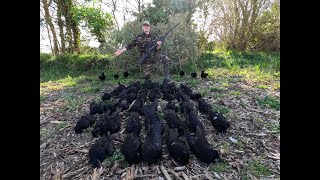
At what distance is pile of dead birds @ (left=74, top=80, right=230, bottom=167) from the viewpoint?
3242 mm

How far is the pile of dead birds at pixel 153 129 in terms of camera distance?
3.24 m

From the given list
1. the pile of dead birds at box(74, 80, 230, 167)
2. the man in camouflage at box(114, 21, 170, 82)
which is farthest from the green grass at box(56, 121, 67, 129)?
the man in camouflage at box(114, 21, 170, 82)

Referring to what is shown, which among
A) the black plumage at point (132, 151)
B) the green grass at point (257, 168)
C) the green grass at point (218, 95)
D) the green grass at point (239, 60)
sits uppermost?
the green grass at point (239, 60)

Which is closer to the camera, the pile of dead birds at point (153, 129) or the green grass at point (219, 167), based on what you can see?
the green grass at point (219, 167)

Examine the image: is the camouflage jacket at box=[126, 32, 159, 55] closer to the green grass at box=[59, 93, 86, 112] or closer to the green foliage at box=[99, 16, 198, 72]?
the green foliage at box=[99, 16, 198, 72]

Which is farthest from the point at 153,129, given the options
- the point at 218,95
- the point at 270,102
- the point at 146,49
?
the point at 146,49

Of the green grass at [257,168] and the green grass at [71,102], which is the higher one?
the green grass at [71,102]

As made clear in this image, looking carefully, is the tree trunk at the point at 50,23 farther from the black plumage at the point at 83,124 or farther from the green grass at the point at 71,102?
the black plumage at the point at 83,124

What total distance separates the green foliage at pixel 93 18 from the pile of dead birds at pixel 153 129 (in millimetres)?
7949

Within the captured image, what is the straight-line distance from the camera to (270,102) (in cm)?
569

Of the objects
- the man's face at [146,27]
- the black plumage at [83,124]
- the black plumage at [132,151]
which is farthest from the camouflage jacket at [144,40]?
the black plumage at [132,151]

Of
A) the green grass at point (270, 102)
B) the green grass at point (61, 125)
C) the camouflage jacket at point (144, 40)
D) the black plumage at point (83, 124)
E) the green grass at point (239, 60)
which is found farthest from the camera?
the green grass at point (239, 60)
